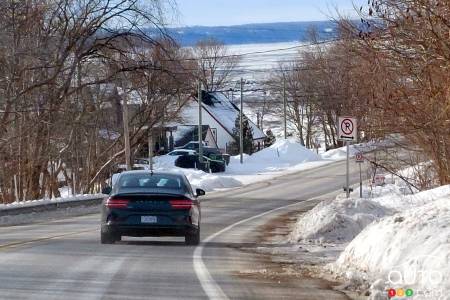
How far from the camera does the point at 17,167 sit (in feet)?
140

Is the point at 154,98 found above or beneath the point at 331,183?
above

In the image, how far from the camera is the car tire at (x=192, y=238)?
59.5 feet

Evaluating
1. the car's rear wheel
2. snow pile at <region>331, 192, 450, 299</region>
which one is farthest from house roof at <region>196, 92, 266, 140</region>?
snow pile at <region>331, 192, 450, 299</region>

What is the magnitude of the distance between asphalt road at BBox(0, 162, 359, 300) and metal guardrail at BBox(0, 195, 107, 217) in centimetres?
283

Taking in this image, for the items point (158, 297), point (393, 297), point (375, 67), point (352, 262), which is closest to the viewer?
point (393, 297)

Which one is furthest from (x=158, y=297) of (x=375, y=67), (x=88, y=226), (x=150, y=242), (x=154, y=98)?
(x=154, y=98)

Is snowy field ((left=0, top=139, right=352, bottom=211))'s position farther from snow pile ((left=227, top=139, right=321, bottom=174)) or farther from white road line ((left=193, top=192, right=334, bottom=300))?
white road line ((left=193, top=192, right=334, bottom=300))

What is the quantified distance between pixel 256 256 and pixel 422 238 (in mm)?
5961

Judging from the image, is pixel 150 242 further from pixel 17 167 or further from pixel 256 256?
pixel 17 167

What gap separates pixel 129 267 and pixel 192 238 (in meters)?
4.70

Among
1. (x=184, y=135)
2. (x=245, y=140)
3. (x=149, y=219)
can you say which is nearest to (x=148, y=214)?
(x=149, y=219)

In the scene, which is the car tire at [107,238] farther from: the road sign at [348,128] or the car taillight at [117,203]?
the road sign at [348,128]

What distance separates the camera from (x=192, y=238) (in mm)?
18250

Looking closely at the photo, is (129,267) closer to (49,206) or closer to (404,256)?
(404,256)
